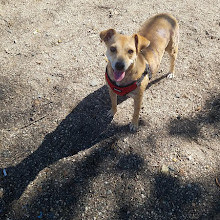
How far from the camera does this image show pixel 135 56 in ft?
11.3

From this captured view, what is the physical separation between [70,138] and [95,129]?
53 centimetres

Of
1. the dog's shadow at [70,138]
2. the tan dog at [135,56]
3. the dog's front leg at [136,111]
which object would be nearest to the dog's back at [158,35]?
the tan dog at [135,56]

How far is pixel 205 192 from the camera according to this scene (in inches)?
133

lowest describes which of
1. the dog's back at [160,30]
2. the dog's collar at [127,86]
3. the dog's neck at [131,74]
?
the dog's collar at [127,86]

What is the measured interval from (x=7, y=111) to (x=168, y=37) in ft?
Result: 12.3

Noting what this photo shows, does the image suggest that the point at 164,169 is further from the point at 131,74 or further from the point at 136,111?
the point at 131,74

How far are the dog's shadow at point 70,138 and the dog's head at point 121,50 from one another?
49.3 inches

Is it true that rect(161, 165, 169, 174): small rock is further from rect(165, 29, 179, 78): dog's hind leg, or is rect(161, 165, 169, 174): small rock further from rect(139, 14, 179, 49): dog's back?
rect(165, 29, 179, 78): dog's hind leg

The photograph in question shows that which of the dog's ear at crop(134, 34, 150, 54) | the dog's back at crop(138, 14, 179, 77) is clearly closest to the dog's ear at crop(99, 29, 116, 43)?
the dog's ear at crop(134, 34, 150, 54)

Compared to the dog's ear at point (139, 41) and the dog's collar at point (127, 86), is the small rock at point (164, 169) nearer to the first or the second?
the dog's collar at point (127, 86)

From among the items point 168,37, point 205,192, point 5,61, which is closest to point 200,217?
point 205,192

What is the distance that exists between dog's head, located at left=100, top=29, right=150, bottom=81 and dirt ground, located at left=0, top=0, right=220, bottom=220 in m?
1.41

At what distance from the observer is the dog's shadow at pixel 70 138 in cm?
349

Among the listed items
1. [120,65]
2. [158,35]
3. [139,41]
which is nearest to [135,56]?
[139,41]
